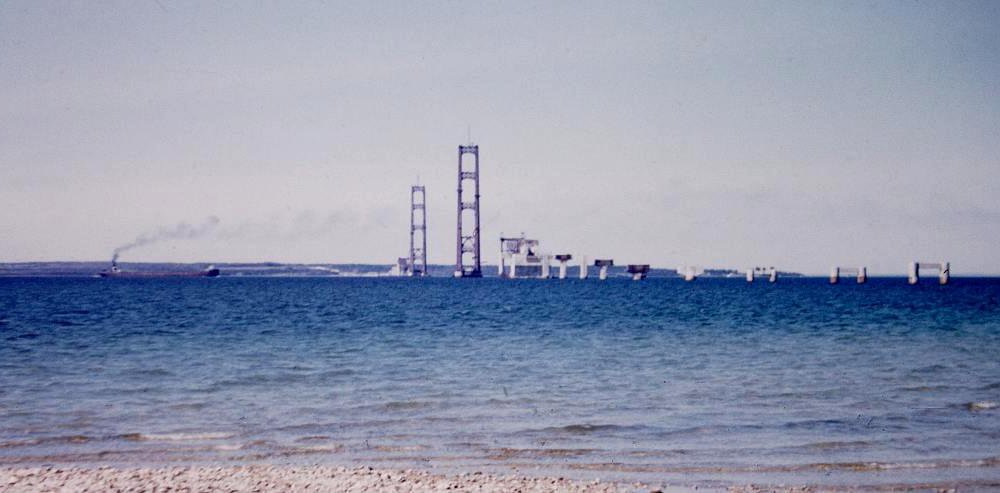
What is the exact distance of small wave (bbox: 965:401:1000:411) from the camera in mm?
15125

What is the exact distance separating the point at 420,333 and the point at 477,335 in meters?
2.43

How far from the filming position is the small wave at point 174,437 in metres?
12.4

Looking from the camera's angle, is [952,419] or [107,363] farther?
[107,363]

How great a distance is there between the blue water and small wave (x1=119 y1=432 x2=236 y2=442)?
0.06 m

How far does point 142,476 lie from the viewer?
975 centimetres

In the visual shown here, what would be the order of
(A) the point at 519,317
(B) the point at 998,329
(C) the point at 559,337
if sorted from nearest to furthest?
(C) the point at 559,337 < (B) the point at 998,329 < (A) the point at 519,317

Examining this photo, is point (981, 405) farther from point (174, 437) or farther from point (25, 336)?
point (25, 336)

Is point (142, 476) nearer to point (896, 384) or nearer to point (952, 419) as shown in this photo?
point (952, 419)

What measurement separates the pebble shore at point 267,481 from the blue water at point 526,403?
0.80 meters

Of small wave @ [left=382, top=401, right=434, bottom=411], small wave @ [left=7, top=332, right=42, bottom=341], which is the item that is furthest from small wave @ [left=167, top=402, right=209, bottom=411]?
small wave @ [left=7, top=332, right=42, bottom=341]

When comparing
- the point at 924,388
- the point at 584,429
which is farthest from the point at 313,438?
the point at 924,388

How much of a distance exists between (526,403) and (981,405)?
8.17m

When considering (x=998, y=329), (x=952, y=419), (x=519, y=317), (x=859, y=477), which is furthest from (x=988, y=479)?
(x=519, y=317)

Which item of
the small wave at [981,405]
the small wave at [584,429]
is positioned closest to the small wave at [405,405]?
the small wave at [584,429]
